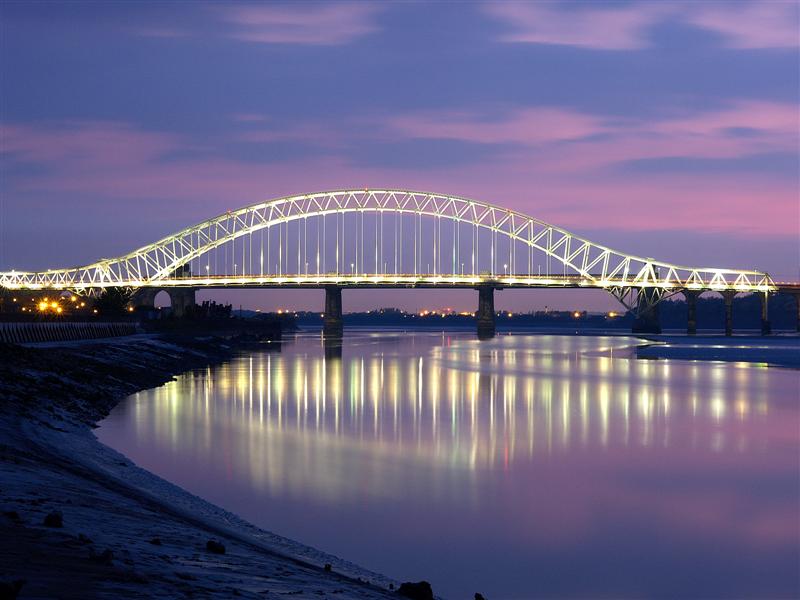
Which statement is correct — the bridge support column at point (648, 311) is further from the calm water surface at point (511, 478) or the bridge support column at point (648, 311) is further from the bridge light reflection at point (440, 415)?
the calm water surface at point (511, 478)

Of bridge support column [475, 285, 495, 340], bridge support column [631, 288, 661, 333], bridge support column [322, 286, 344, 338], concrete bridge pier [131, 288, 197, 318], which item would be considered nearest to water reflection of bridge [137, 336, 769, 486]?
bridge support column [631, 288, 661, 333]

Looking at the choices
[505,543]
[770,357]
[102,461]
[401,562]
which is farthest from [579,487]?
[770,357]

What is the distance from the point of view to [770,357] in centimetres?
7056

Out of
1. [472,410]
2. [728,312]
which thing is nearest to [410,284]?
[728,312]

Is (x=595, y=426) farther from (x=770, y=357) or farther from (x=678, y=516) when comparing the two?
(x=770, y=357)

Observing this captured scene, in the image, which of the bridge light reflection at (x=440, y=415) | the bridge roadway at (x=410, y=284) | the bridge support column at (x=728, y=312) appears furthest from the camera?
the bridge roadway at (x=410, y=284)

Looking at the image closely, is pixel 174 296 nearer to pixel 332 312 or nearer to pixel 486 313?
pixel 332 312

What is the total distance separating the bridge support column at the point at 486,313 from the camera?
6467 inches

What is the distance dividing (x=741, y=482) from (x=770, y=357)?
5616cm

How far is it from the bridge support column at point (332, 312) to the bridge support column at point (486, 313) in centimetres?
2553

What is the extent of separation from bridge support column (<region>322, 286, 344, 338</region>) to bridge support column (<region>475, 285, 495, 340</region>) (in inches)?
1005

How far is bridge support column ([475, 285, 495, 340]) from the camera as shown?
539ft

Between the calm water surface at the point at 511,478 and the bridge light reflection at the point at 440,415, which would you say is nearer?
the calm water surface at the point at 511,478

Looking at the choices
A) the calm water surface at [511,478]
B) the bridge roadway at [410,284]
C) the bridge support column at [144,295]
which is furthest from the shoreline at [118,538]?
the bridge support column at [144,295]
